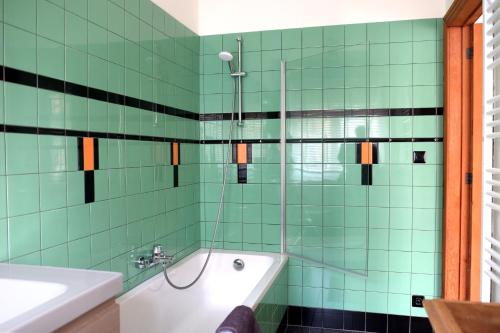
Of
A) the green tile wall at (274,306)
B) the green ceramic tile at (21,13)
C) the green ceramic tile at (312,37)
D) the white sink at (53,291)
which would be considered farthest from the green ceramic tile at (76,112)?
the green ceramic tile at (312,37)

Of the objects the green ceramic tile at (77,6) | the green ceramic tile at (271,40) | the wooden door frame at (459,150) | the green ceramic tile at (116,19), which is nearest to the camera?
the green ceramic tile at (77,6)

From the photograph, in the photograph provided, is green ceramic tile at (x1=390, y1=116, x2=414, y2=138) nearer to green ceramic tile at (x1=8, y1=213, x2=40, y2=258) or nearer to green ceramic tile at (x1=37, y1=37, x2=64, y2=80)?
green ceramic tile at (x1=37, y1=37, x2=64, y2=80)

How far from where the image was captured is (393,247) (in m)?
2.46

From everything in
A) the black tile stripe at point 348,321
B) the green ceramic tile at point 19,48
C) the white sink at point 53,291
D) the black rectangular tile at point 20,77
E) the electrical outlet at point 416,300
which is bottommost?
Answer: the black tile stripe at point 348,321

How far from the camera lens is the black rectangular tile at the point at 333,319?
100 inches

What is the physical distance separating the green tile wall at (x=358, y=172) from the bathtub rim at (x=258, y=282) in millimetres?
182

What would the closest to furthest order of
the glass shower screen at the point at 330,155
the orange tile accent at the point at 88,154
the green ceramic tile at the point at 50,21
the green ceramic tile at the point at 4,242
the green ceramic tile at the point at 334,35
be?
the green ceramic tile at the point at 4,242
the green ceramic tile at the point at 50,21
the orange tile accent at the point at 88,154
the glass shower screen at the point at 330,155
the green ceramic tile at the point at 334,35

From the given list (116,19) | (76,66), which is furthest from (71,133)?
(116,19)

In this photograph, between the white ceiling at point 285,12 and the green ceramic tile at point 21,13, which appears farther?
the white ceiling at point 285,12

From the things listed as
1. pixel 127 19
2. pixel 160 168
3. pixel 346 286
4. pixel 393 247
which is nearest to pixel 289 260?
pixel 346 286

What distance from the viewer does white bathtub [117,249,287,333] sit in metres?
1.89

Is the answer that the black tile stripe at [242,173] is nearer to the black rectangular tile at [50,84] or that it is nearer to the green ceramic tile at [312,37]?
the green ceramic tile at [312,37]

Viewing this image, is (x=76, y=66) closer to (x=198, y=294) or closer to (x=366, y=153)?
(x=198, y=294)

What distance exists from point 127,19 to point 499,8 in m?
1.73
